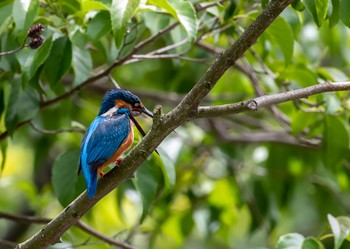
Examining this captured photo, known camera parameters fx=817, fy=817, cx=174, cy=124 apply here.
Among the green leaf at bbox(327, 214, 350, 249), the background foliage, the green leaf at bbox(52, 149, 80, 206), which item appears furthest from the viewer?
the green leaf at bbox(52, 149, 80, 206)

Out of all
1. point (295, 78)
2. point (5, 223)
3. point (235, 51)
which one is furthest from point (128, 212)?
point (235, 51)

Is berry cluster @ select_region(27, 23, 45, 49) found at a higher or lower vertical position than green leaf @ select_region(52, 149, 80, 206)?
higher

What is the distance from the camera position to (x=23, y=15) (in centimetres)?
309

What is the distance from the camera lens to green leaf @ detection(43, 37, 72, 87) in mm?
3482

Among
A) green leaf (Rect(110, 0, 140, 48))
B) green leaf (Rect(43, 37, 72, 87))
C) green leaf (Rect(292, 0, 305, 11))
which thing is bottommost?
green leaf (Rect(43, 37, 72, 87))

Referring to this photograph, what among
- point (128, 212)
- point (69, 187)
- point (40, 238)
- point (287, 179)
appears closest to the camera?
point (40, 238)

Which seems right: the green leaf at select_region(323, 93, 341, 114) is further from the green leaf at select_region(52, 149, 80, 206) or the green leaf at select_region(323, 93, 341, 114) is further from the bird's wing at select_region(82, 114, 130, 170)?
the green leaf at select_region(52, 149, 80, 206)

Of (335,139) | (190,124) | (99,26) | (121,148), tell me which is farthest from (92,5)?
(190,124)

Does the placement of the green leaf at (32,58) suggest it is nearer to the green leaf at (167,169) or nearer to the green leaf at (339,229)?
the green leaf at (167,169)

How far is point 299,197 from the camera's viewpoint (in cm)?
577

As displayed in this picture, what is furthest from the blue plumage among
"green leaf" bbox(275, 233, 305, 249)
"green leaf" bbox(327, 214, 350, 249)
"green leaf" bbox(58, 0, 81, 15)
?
"green leaf" bbox(327, 214, 350, 249)

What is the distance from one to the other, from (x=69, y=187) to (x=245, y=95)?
2058 mm

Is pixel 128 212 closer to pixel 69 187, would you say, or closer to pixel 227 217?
pixel 227 217

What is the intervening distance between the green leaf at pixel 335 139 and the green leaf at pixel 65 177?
1.26m
